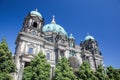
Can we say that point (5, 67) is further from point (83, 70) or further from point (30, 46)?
point (83, 70)

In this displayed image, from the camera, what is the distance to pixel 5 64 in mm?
21328

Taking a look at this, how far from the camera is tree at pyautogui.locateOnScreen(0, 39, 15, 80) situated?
20016 mm

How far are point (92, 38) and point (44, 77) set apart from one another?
33788 mm

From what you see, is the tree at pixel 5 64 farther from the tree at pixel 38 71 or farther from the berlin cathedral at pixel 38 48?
the berlin cathedral at pixel 38 48

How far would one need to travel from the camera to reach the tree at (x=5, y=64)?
20.0m

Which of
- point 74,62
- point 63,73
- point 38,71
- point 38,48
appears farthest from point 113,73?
point 38,48

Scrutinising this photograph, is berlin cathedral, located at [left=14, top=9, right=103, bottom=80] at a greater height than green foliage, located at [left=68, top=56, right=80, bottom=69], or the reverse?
berlin cathedral, located at [left=14, top=9, right=103, bottom=80]

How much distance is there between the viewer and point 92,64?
42.7m

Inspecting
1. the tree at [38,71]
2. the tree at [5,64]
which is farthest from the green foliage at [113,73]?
the tree at [5,64]

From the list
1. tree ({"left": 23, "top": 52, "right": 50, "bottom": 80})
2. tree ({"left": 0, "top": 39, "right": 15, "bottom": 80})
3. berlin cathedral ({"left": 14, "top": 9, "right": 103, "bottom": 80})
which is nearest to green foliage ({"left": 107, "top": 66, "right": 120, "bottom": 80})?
berlin cathedral ({"left": 14, "top": 9, "right": 103, "bottom": 80})

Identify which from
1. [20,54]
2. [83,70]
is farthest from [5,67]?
→ [83,70]

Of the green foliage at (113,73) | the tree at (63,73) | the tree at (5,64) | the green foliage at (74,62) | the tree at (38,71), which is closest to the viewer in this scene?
the tree at (5,64)

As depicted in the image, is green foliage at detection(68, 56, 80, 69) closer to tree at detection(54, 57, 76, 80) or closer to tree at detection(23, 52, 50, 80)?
tree at detection(54, 57, 76, 80)

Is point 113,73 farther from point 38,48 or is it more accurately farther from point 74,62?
point 38,48
